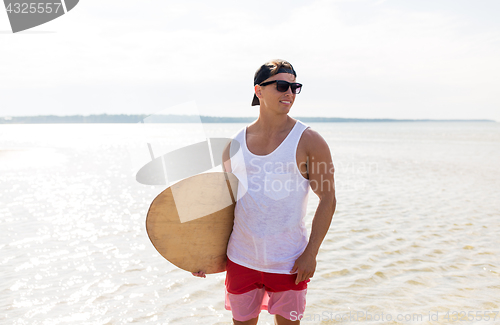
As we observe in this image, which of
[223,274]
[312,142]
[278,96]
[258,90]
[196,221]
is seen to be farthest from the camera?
[223,274]

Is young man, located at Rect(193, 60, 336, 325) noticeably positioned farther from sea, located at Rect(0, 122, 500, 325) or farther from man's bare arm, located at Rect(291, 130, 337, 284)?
sea, located at Rect(0, 122, 500, 325)

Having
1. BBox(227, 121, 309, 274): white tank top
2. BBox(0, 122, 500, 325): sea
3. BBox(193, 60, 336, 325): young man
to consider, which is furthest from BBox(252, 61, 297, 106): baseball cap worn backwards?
BBox(0, 122, 500, 325): sea

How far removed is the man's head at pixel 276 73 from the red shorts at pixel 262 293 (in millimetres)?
1145

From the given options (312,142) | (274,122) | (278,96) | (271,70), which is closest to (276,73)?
(271,70)

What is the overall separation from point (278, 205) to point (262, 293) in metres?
0.60

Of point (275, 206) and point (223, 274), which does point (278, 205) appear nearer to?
point (275, 206)

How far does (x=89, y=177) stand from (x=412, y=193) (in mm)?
10085

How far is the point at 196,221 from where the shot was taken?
2.65 m

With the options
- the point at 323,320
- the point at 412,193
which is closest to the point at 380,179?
the point at 412,193

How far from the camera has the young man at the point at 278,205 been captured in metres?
2.29

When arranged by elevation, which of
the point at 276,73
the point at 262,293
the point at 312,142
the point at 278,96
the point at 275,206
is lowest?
the point at 262,293

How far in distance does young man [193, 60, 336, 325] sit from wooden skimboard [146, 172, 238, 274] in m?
0.21

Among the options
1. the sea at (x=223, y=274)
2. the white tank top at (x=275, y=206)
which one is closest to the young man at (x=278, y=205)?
the white tank top at (x=275, y=206)

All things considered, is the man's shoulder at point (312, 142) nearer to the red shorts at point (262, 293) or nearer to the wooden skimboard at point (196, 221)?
the wooden skimboard at point (196, 221)
